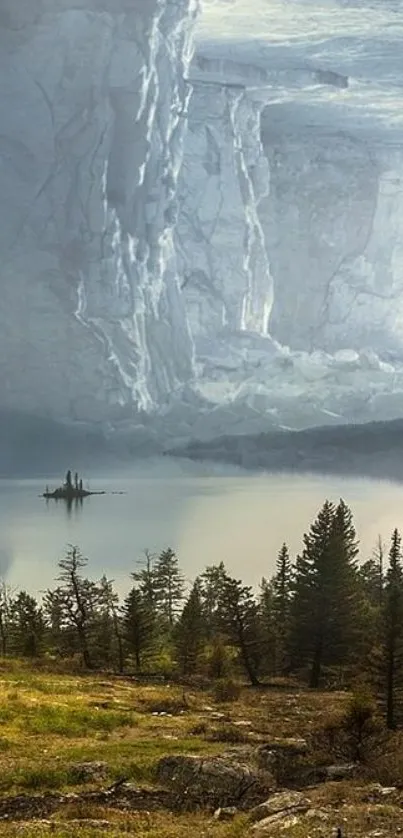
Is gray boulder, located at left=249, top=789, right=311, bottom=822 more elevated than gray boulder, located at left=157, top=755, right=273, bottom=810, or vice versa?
gray boulder, located at left=249, top=789, right=311, bottom=822

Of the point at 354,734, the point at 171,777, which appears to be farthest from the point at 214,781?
the point at 354,734

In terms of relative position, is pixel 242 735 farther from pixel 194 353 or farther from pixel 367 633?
pixel 194 353

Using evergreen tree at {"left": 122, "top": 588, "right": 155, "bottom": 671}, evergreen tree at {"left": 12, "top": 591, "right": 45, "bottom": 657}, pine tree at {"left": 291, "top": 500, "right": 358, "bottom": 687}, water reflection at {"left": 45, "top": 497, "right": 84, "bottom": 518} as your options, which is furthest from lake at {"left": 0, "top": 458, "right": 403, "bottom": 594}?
pine tree at {"left": 291, "top": 500, "right": 358, "bottom": 687}

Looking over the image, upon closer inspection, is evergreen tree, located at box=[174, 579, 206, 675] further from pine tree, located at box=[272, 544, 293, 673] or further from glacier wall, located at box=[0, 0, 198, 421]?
glacier wall, located at box=[0, 0, 198, 421]

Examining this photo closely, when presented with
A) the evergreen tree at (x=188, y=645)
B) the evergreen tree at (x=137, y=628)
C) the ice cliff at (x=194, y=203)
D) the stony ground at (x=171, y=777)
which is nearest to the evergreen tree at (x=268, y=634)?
the evergreen tree at (x=188, y=645)

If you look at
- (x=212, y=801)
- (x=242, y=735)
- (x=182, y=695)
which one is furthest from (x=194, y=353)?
(x=212, y=801)

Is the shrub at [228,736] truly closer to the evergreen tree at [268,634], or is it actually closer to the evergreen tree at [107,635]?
the evergreen tree at [268,634]

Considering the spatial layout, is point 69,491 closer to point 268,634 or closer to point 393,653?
point 268,634
